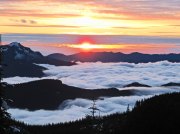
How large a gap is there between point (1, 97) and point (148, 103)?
5831 cm

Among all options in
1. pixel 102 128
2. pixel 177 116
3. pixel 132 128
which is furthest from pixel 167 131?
pixel 102 128

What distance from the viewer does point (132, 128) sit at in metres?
92.0

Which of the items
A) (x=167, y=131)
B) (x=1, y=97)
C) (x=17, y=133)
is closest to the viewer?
(x=1, y=97)

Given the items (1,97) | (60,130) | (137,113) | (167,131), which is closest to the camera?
(1,97)

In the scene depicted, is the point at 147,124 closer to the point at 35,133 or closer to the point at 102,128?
the point at 102,128

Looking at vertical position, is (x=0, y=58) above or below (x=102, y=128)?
above

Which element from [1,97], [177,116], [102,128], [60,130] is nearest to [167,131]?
[177,116]

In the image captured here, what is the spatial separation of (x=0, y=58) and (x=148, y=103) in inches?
2299

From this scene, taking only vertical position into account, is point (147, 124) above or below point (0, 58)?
below

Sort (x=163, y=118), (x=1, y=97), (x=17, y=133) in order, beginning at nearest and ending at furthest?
1. (x=1, y=97)
2. (x=163, y=118)
3. (x=17, y=133)

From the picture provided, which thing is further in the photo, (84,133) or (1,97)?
(84,133)

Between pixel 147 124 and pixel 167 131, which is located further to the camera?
pixel 147 124

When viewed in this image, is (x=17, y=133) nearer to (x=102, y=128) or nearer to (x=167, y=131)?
(x=102, y=128)

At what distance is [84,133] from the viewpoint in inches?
6324
